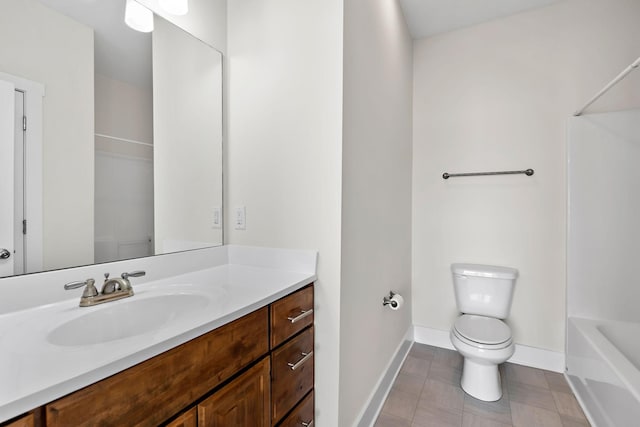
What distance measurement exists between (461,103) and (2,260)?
271cm

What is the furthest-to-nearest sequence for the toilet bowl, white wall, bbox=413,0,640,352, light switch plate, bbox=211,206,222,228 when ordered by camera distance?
1. white wall, bbox=413,0,640,352
2. the toilet bowl
3. light switch plate, bbox=211,206,222,228

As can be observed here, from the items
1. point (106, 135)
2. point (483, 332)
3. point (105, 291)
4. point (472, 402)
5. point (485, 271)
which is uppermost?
point (106, 135)

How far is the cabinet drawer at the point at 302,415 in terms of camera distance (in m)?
1.14

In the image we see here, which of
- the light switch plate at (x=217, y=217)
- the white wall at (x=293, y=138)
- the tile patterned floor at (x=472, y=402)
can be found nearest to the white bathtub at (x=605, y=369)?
the tile patterned floor at (x=472, y=402)

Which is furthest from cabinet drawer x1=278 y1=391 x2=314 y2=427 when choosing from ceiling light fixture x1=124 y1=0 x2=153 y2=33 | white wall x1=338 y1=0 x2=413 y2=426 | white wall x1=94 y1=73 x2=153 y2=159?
ceiling light fixture x1=124 y1=0 x2=153 y2=33

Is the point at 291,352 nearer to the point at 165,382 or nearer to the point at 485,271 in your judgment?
the point at 165,382

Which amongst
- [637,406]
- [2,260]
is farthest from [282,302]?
[637,406]

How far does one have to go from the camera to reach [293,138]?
1.36 m

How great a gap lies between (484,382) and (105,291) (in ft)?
6.61

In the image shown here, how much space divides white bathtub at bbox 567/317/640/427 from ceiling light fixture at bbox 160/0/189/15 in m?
2.51

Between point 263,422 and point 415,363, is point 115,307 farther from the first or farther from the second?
point 415,363

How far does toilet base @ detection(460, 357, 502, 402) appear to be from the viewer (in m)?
1.75

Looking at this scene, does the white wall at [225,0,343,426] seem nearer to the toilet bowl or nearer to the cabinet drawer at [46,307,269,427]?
the cabinet drawer at [46,307,269,427]

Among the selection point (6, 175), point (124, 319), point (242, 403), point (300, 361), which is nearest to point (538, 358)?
point (300, 361)
